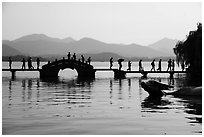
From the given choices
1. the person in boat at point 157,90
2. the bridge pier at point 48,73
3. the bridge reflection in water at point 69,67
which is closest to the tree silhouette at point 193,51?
the bridge reflection in water at point 69,67

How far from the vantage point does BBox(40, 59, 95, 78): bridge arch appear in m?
49.2

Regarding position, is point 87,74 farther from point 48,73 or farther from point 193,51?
point 193,51

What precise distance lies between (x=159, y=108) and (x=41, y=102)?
5799mm

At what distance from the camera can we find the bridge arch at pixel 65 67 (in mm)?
49188

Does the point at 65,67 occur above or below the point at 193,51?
below

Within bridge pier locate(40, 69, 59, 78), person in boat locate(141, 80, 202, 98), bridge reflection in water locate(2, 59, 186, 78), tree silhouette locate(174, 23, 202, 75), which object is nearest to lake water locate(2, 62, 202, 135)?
person in boat locate(141, 80, 202, 98)

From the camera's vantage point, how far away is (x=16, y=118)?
15000 mm

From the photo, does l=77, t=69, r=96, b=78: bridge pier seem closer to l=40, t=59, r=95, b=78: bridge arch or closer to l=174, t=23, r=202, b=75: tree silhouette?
l=40, t=59, r=95, b=78: bridge arch

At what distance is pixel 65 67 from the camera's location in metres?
49.1

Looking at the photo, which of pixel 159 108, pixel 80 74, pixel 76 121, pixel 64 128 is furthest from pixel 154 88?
pixel 80 74

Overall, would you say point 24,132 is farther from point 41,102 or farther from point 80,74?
point 80,74

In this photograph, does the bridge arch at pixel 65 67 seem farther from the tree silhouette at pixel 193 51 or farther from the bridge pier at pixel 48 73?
the tree silhouette at pixel 193 51

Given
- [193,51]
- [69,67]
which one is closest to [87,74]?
[69,67]

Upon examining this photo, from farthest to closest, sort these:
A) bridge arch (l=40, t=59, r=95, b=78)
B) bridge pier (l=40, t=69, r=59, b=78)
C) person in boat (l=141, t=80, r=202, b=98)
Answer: bridge pier (l=40, t=69, r=59, b=78) → bridge arch (l=40, t=59, r=95, b=78) → person in boat (l=141, t=80, r=202, b=98)
